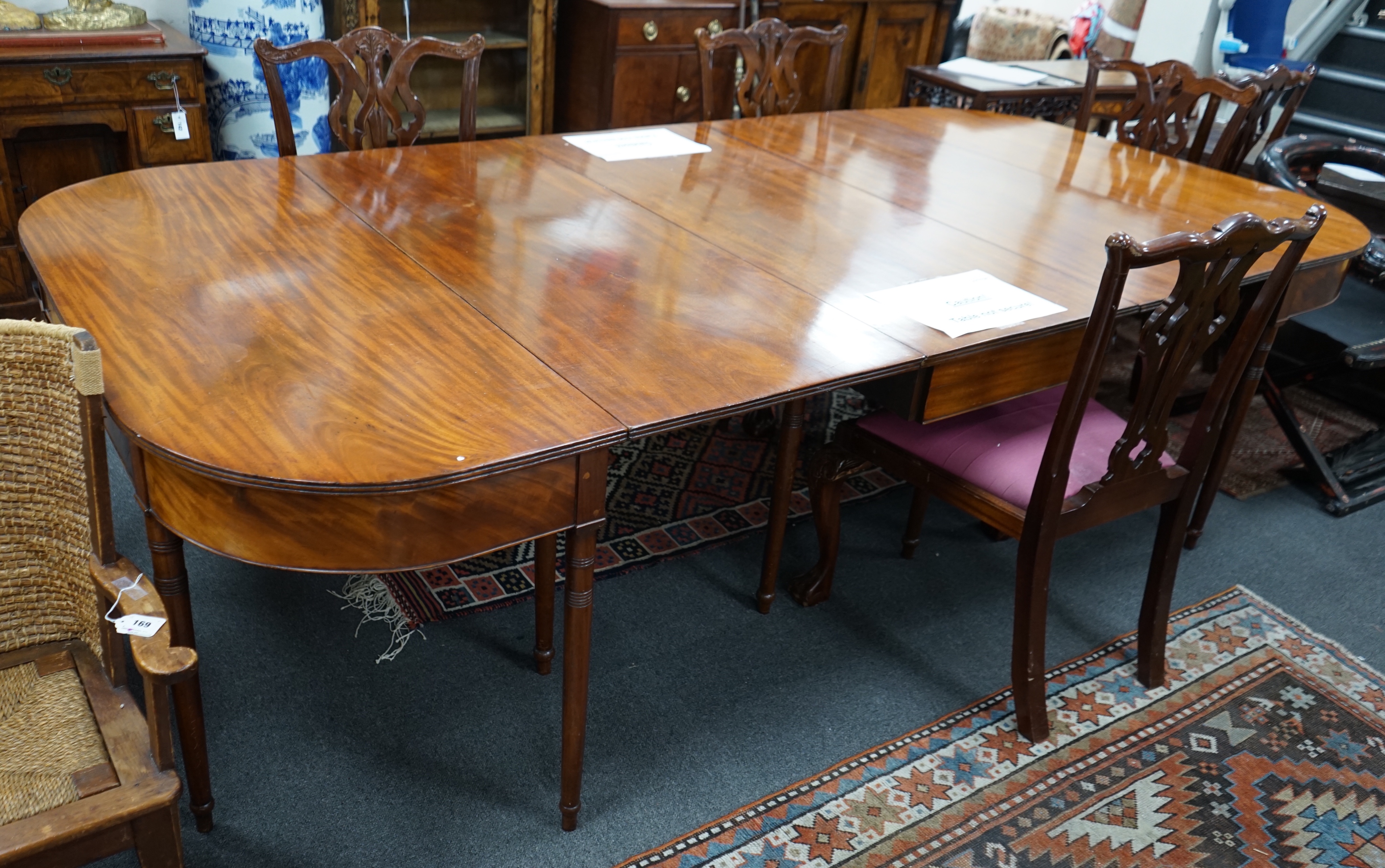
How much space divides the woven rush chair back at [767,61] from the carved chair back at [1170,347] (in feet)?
4.66

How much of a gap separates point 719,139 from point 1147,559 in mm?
1435

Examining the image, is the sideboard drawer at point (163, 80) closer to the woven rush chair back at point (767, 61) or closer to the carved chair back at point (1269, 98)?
the woven rush chair back at point (767, 61)

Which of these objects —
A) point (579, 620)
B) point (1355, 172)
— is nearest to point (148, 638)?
point (579, 620)

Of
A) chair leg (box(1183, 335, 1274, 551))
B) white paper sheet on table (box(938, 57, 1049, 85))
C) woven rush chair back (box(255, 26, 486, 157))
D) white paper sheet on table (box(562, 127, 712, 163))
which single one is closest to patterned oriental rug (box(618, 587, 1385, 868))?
chair leg (box(1183, 335, 1274, 551))

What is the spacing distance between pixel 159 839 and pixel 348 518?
0.39 metres

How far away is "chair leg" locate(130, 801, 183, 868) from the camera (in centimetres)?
109

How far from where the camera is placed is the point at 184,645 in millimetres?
1415

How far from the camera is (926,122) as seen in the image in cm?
294

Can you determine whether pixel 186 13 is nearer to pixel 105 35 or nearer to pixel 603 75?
pixel 105 35

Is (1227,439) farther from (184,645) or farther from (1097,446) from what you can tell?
(184,645)

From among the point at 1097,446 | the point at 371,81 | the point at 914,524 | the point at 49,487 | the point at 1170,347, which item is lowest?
the point at 914,524

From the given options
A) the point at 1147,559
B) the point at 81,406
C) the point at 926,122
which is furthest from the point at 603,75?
the point at 81,406

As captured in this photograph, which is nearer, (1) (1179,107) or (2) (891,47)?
(1) (1179,107)

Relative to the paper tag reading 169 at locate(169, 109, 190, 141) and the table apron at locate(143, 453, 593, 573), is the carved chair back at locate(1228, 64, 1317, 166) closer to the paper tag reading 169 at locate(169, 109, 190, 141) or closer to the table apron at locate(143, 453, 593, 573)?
the table apron at locate(143, 453, 593, 573)
